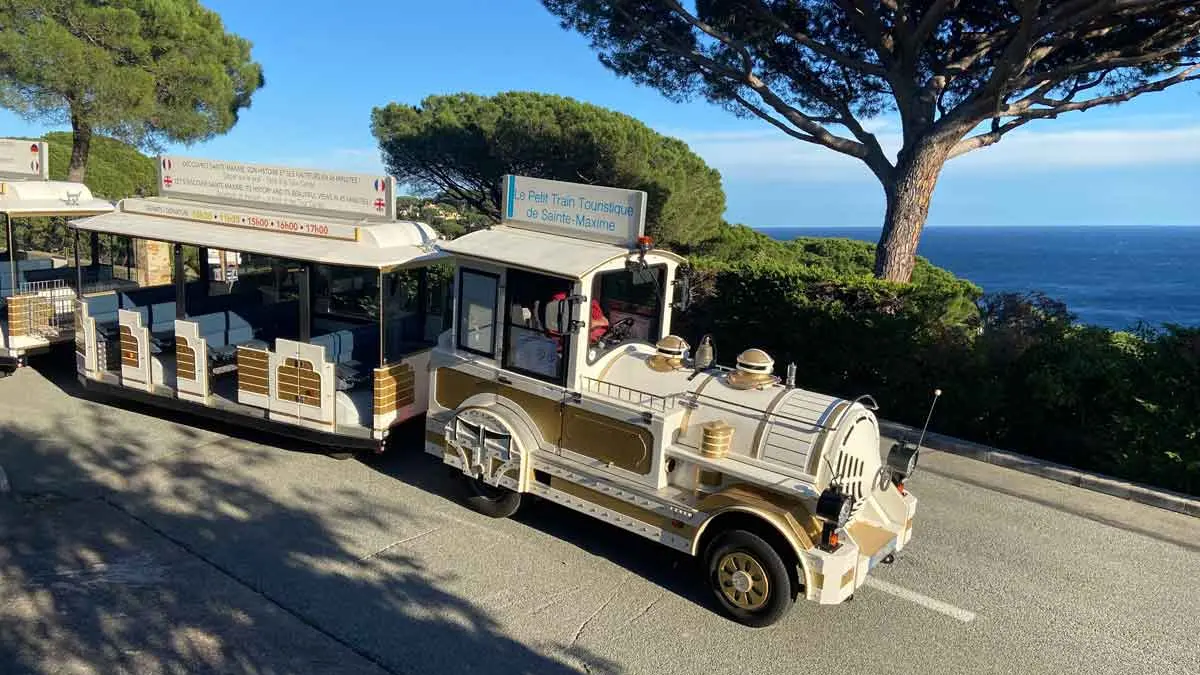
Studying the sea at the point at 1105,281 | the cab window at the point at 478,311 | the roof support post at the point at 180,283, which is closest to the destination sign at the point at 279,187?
the roof support post at the point at 180,283

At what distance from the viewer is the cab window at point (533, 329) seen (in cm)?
617

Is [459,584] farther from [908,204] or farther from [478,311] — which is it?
[908,204]

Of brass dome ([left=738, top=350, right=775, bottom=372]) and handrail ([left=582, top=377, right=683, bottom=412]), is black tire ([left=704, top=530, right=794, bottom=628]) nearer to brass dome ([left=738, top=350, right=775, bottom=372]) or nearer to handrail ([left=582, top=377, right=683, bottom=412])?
handrail ([left=582, top=377, right=683, bottom=412])

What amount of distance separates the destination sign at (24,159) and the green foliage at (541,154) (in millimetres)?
11527

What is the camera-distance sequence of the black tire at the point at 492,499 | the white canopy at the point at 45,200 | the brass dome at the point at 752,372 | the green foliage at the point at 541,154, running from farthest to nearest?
the green foliage at the point at 541,154, the white canopy at the point at 45,200, the black tire at the point at 492,499, the brass dome at the point at 752,372

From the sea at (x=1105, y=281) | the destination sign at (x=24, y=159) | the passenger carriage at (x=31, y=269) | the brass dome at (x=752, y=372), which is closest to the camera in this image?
the brass dome at (x=752, y=372)

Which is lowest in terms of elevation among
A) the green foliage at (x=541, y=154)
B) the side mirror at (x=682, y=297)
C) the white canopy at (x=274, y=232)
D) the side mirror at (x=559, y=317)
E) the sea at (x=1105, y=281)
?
the sea at (x=1105, y=281)

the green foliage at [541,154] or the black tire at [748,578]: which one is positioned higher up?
the green foliage at [541,154]

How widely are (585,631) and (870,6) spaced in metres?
11.6

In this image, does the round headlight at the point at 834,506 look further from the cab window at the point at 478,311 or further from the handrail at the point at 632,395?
the cab window at the point at 478,311

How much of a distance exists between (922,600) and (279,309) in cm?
817

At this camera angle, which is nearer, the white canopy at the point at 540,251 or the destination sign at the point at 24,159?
the white canopy at the point at 540,251

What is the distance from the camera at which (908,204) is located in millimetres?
12453

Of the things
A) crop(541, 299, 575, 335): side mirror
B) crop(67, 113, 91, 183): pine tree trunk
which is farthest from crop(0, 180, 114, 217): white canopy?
crop(541, 299, 575, 335): side mirror
